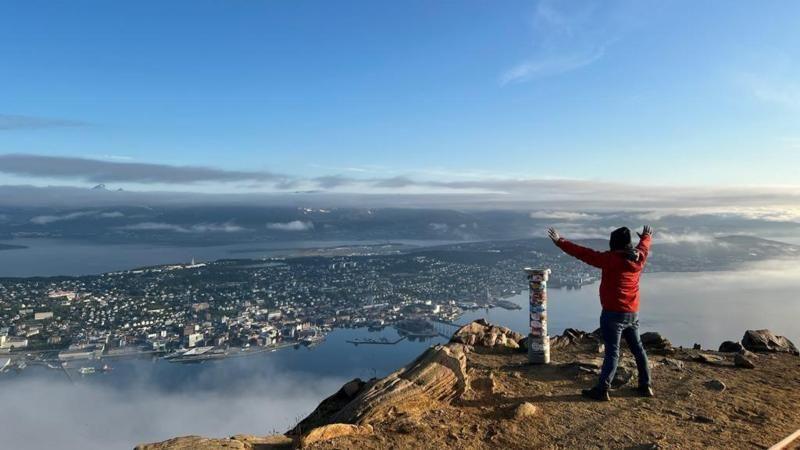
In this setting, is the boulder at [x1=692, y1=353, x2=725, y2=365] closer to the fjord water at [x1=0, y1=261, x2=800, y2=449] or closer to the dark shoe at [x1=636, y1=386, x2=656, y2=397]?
the dark shoe at [x1=636, y1=386, x2=656, y2=397]

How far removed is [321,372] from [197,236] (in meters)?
165

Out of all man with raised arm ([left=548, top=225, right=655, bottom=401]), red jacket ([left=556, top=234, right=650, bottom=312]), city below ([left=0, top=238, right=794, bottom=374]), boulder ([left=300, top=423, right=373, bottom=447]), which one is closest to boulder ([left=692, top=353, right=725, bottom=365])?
man with raised arm ([left=548, top=225, right=655, bottom=401])

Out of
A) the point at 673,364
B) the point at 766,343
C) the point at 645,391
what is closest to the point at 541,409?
the point at 645,391

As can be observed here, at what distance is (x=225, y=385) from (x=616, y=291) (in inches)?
1009

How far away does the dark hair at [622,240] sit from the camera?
6.93 m

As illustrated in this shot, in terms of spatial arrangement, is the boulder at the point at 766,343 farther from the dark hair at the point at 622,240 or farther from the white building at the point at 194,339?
the white building at the point at 194,339

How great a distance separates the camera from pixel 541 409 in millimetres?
6742

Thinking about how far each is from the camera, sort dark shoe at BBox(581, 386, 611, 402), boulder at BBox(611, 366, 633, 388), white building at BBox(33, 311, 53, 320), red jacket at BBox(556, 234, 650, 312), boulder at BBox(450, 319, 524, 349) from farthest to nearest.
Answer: white building at BBox(33, 311, 53, 320)
boulder at BBox(450, 319, 524, 349)
boulder at BBox(611, 366, 633, 388)
dark shoe at BBox(581, 386, 611, 402)
red jacket at BBox(556, 234, 650, 312)

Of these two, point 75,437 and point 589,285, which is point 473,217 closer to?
point 589,285

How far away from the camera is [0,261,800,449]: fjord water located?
20.8 metres

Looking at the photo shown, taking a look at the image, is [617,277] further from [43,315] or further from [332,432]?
[43,315]

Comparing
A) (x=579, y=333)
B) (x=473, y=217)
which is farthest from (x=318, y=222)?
(x=579, y=333)

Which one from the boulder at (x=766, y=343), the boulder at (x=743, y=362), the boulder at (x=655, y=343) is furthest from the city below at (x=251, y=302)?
the boulder at (x=743, y=362)

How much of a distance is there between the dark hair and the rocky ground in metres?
2.31
